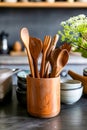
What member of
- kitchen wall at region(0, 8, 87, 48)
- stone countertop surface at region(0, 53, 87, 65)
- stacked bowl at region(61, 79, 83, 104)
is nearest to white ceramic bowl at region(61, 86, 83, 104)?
stacked bowl at region(61, 79, 83, 104)

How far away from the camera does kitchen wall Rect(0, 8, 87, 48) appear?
3.17 meters

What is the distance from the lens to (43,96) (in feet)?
3.04

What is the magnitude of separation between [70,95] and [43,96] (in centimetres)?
18

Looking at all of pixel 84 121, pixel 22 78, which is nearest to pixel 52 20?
pixel 22 78

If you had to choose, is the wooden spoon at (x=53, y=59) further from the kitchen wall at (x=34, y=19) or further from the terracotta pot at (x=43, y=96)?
the kitchen wall at (x=34, y=19)

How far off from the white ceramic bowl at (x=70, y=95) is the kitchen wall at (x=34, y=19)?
7.21 ft

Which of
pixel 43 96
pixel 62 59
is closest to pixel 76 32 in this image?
pixel 62 59

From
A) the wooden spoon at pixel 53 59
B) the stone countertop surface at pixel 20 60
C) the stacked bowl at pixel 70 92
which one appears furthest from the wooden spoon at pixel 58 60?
the stone countertop surface at pixel 20 60

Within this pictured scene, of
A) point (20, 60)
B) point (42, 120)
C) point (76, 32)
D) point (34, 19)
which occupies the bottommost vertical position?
point (20, 60)

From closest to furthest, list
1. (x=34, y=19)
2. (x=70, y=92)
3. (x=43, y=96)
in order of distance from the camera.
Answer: (x=43, y=96) < (x=70, y=92) < (x=34, y=19)

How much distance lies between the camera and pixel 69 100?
1.08 m

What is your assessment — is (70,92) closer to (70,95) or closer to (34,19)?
(70,95)

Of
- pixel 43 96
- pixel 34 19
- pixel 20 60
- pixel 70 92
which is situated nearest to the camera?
pixel 43 96

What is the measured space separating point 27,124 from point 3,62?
1.80 m
